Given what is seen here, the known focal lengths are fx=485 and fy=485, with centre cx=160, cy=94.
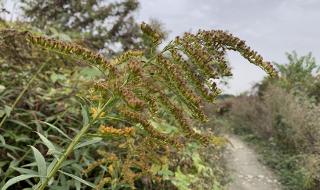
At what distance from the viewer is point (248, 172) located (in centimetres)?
1249

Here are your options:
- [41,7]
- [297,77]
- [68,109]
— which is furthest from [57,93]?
[297,77]

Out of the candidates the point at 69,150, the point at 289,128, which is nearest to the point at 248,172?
the point at 289,128

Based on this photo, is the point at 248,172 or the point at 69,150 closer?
the point at 69,150

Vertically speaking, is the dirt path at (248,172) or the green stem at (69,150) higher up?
the dirt path at (248,172)

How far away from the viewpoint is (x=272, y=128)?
17.0 metres

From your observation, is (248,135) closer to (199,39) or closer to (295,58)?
(295,58)

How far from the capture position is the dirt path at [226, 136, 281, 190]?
1097 cm

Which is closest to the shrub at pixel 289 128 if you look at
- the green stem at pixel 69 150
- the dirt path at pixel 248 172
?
the dirt path at pixel 248 172

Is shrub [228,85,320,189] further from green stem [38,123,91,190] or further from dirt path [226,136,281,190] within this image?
green stem [38,123,91,190]

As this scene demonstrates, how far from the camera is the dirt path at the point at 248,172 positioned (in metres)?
11.0

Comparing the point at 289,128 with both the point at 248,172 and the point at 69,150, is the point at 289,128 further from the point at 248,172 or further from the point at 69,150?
the point at 69,150

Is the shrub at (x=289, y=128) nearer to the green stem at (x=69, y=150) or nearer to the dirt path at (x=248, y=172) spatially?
the dirt path at (x=248, y=172)

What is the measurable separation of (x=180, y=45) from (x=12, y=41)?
1995mm

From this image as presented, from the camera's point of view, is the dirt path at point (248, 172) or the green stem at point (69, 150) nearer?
the green stem at point (69, 150)
